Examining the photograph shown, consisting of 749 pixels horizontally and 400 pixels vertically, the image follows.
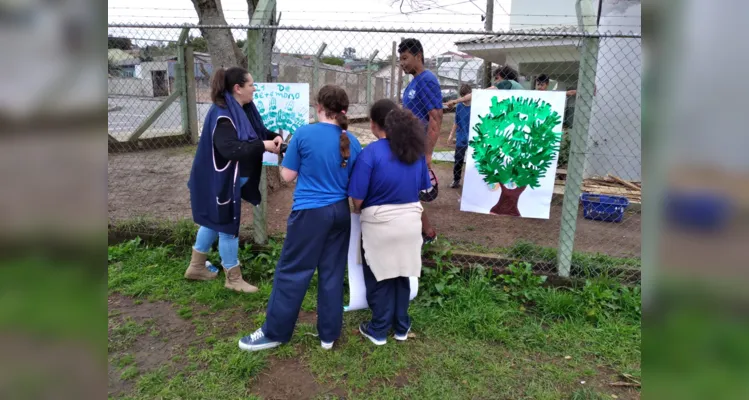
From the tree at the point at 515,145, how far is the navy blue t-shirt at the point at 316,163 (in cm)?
143

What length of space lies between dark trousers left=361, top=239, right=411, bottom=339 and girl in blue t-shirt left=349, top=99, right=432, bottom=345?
20mm

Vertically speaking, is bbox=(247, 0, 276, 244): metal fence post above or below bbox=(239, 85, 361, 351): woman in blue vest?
above

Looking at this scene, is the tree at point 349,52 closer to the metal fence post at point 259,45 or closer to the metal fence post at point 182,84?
the metal fence post at point 259,45

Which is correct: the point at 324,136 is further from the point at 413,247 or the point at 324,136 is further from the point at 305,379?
the point at 305,379

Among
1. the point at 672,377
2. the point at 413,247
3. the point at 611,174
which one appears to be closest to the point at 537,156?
the point at 413,247

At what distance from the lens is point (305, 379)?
2779mm

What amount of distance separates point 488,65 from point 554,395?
12.2 metres

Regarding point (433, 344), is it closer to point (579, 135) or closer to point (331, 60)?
point (579, 135)

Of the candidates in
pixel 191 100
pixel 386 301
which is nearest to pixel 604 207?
pixel 386 301

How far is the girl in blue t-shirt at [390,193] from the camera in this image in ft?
9.20

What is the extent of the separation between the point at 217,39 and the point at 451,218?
3.36 m

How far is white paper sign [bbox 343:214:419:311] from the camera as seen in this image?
3.17 metres

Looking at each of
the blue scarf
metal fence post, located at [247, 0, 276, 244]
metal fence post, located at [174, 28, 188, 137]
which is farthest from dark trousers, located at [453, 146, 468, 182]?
metal fence post, located at [174, 28, 188, 137]

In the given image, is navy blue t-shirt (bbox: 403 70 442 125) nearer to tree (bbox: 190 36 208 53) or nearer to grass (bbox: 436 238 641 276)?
grass (bbox: 436 238 641 276)
